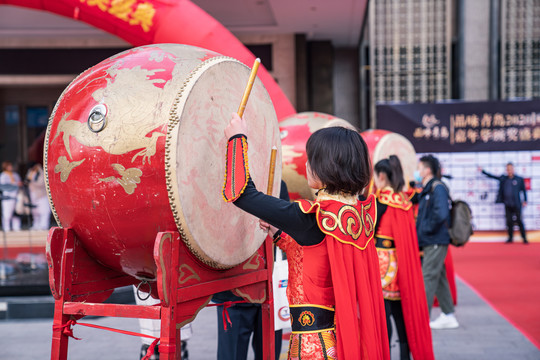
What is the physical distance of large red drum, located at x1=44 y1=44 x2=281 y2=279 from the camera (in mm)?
1522

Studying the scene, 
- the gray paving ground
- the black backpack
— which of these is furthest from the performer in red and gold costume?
the black backpack

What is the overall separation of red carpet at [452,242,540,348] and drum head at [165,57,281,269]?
286 centimetres

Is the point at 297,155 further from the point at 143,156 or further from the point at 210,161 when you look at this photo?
the point at 143,156

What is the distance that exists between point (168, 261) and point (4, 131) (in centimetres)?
1187

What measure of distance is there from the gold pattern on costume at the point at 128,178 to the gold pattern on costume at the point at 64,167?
14 centimetres

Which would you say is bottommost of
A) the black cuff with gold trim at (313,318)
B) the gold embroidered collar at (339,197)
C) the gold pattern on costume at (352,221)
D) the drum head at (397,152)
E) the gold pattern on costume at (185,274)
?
the black cuff with gold trim at (313,318)

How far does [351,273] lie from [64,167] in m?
0.87

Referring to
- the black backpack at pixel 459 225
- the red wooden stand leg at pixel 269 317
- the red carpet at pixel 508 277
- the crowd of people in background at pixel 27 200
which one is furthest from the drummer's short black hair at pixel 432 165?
the crowd of people in background at pixel 27 200

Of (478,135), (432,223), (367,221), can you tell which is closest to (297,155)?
(432,223)

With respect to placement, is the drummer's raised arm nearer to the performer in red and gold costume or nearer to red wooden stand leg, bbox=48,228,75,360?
red wooden stand leg, bbox=48,228,75,360

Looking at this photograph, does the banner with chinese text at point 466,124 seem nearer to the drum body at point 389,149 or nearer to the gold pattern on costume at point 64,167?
the drum body at point 389,149

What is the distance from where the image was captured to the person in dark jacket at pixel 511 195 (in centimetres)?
871

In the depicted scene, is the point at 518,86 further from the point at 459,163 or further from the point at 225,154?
the point at 225,154

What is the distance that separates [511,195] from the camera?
8.70m
